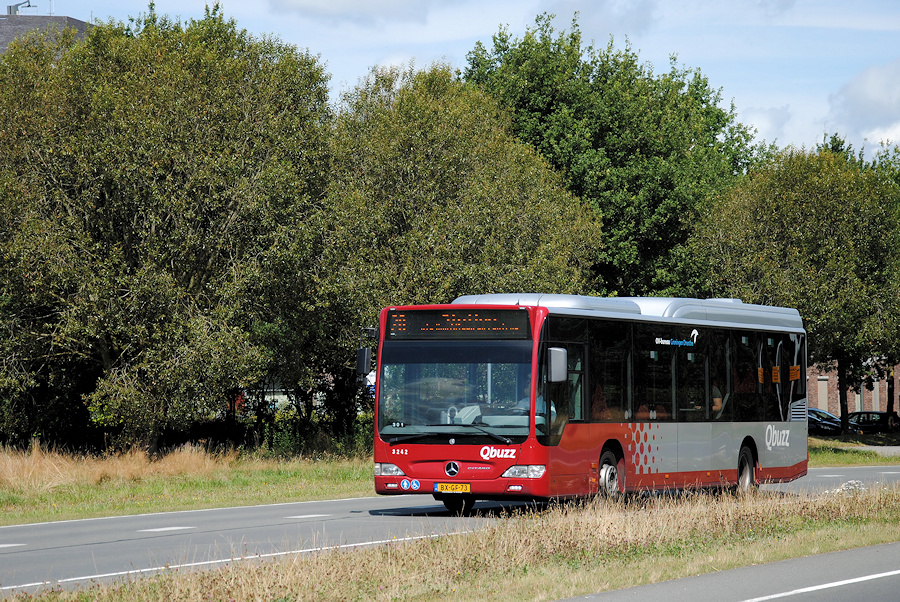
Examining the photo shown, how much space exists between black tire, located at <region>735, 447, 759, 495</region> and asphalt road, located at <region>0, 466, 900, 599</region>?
2452 millimetres

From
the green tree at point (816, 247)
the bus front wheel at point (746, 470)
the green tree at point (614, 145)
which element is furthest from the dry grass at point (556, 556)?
the green tree at point (614, 145)

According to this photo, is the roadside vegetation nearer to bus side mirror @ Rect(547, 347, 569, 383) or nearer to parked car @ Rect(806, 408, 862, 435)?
bus side mirror @ Rect(547, 347, 569, 383)

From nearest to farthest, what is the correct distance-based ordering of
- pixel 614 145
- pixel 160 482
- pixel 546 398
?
pixel 546 398 < pixel 160 482 < pixel 614 145

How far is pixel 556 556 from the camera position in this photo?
11.6m

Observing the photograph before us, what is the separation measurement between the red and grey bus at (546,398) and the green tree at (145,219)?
35.4 feet

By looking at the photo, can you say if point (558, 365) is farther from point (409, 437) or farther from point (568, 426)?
point (409, 437)

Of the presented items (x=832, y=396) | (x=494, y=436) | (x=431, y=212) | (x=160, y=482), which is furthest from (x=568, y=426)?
(x=832, y=396)

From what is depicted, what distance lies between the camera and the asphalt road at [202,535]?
1191 cm

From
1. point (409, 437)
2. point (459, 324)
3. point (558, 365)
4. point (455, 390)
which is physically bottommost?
point (409, 437)

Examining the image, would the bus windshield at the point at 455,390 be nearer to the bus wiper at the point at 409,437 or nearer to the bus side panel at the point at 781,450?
the bus wiper at the point at 409,437

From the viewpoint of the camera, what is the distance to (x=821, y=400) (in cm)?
7725

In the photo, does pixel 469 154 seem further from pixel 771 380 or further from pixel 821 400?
pixel 821 400

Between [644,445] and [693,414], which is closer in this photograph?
[644,445]

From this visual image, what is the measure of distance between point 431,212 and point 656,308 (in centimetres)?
1430
